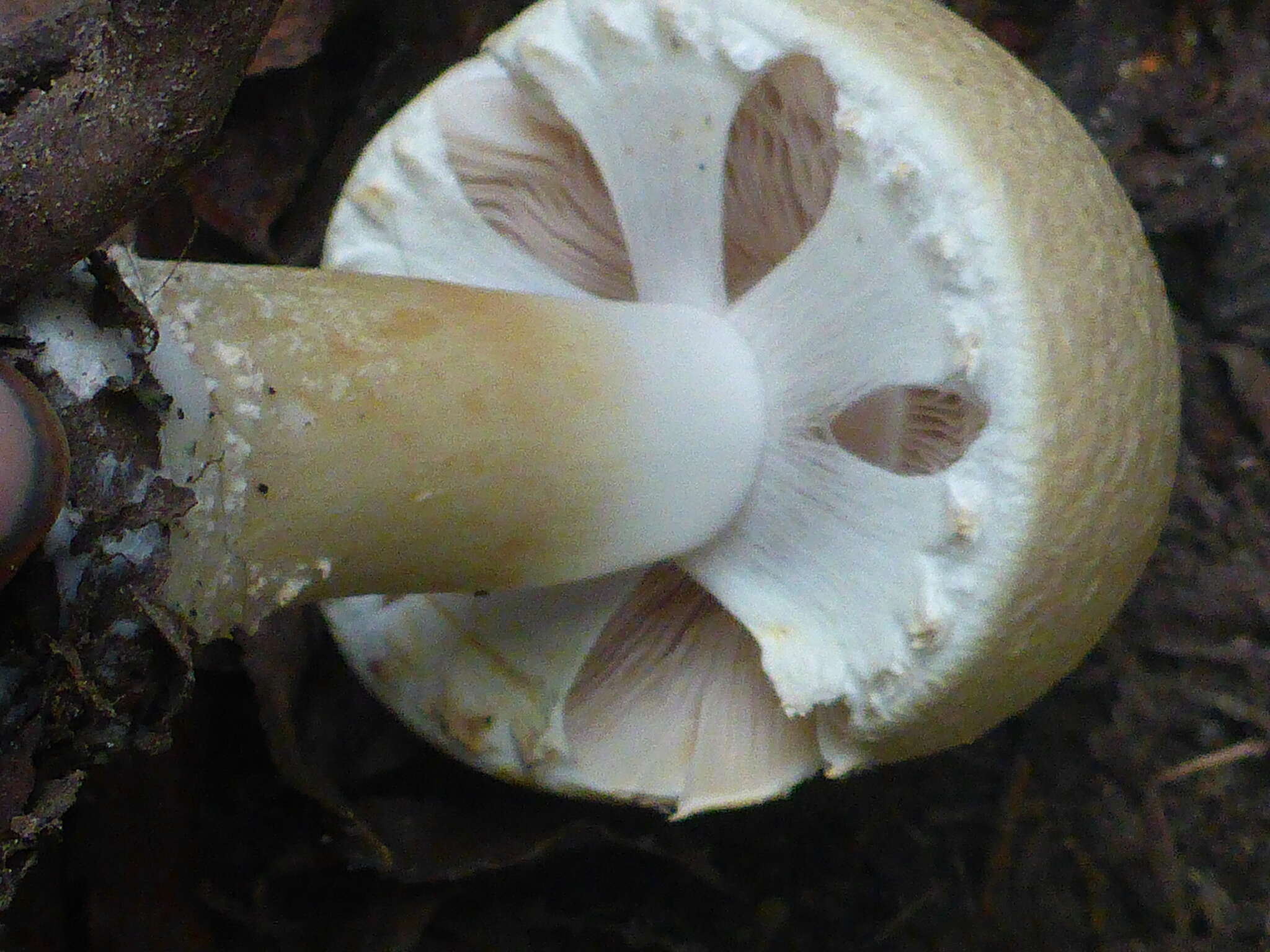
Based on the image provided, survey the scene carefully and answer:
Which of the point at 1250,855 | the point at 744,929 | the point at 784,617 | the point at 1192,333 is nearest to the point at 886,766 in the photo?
the point at 744,929

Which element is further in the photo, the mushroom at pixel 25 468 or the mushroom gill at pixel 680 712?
the mushroom gill at pixel 680 712

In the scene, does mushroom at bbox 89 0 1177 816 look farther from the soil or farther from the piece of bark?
the soil

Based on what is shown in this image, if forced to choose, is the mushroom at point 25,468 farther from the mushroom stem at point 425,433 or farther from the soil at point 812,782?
the soil at point 812,782

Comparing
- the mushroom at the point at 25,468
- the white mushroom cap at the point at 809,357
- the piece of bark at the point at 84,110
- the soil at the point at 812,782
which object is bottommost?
the soil at the point at 812,782

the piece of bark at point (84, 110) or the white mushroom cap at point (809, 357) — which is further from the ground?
the piece of bark at point (84, 110)

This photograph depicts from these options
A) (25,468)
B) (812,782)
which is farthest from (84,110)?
(812,782)

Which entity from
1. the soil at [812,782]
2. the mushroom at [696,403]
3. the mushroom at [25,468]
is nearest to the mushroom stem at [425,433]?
the mushroom at [696,403]

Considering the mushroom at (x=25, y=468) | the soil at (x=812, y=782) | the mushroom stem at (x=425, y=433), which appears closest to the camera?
the mushroom at (x=25, y=468)

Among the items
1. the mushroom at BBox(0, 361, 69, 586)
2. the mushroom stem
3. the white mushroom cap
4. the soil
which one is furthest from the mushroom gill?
the mushroom at BBox(0, 361, 69, 586)

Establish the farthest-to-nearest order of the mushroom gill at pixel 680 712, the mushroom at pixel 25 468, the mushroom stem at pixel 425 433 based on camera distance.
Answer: the mushroom gill at pixel 680 712, the mushroom stem at pixel 425 433, the mushroom at pixel 25 468

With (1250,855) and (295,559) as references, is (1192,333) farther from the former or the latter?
(295,559)
